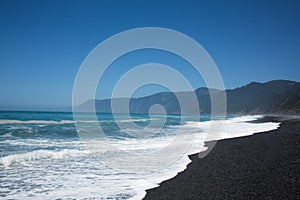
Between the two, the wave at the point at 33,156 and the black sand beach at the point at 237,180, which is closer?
the black sand beach at the point at 237,180

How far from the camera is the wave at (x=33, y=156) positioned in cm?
927

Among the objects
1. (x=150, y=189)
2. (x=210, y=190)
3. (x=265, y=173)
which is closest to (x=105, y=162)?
(x=150, y=189)

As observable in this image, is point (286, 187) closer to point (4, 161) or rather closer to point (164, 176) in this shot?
point (164, 176)

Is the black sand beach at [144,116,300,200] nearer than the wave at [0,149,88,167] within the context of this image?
Yes

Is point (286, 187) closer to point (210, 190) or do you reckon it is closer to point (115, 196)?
point (210, 190)

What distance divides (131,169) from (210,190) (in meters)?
3.38

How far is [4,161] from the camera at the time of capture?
360 inches

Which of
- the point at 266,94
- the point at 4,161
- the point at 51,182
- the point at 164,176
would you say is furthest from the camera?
the point at 266,94

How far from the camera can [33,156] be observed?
10.2m

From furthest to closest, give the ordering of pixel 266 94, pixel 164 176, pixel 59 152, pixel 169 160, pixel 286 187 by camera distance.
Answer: pixel 266 94 → pixel 59 152 → pixel 169 160 → pixel 164 176 → pixel 286 187

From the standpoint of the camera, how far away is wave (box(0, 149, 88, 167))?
9.27 meters

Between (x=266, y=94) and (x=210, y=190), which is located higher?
(x=266, y=94)

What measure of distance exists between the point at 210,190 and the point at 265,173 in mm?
2045

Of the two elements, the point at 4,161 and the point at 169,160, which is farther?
the point at 169,160
